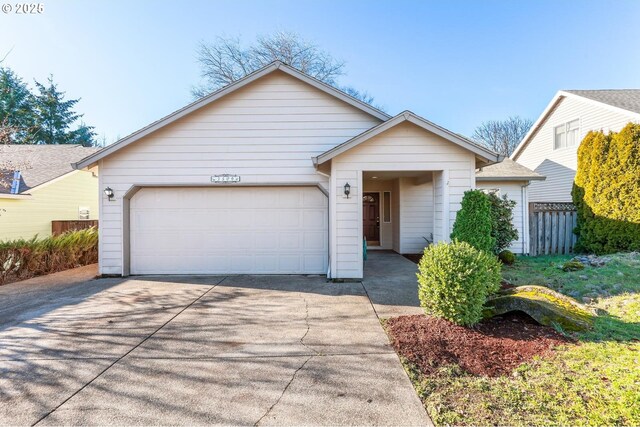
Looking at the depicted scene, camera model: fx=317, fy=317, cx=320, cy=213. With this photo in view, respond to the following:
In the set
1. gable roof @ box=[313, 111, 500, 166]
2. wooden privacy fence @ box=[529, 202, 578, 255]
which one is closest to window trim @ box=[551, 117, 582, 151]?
wooden privacy fence @ box=[529, 202, 578, 255]

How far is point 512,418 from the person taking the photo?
2473mm

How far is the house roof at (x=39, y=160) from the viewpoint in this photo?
12.0 meters

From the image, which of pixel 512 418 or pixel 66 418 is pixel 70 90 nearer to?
pixel 66 418

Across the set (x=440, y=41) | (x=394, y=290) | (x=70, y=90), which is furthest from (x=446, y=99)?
(x=70, y=90)

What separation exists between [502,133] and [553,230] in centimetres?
2455

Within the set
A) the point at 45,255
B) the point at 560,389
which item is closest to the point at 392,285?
the point at 560,389

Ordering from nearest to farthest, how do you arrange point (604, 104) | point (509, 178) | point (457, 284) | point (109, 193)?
point (457, 284)
point (109, 193)
point (509, 178)
point (604, 104)

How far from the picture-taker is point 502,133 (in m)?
31.5

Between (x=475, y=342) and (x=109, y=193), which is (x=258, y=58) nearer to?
(x=109, y=193)

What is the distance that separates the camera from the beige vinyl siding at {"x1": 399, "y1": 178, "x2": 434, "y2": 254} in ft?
38.3

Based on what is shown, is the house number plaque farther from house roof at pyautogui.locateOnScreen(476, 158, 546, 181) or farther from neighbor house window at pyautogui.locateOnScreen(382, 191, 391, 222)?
house roof at pyautogui.locateOnScreen(476, 158, 546, 181)

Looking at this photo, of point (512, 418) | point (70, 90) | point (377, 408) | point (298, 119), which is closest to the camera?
point (512, 418)

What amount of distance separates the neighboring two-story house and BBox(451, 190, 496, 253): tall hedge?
9541 mm

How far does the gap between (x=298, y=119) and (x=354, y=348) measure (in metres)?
6.01
